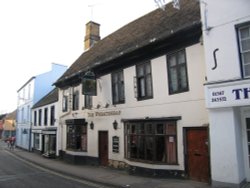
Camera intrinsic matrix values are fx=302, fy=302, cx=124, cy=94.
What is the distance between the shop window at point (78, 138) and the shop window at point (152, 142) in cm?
552

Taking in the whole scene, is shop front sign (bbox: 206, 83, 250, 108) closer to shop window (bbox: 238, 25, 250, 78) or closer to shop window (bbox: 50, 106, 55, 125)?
shop window (bbox: 238, 25, 250, 78)

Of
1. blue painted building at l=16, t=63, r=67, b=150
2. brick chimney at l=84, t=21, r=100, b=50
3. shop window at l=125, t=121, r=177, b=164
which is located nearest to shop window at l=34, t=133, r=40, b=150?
blue painted building at l=16, t=63, r=67, b=150

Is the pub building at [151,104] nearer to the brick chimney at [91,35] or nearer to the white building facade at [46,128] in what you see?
the white building facade at [46,128]

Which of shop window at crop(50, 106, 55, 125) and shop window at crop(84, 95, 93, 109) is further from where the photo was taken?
shop window at crop(50, 106, 55, 125)

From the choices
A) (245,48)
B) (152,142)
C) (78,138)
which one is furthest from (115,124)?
(245,48)

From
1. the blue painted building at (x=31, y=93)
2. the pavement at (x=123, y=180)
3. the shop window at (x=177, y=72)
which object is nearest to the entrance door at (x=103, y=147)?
the pavement at (x=123, y=180)

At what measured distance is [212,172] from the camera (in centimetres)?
1041

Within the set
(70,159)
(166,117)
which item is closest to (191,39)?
(166,117)

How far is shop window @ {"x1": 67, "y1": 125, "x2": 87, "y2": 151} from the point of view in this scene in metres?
Result: 20.1

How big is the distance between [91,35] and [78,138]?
10.5 metres

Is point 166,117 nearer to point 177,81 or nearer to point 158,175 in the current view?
point 177,81

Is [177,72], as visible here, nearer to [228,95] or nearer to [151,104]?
[151,104]

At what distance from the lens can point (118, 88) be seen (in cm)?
1673

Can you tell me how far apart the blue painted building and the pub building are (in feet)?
49.3
